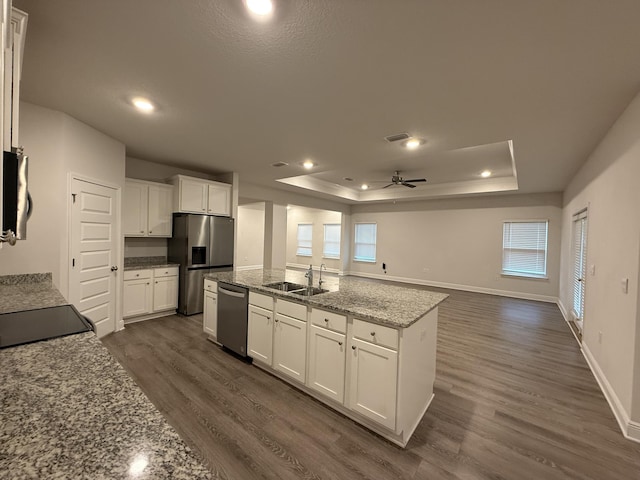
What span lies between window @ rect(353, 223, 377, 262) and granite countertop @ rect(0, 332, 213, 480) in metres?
8.87

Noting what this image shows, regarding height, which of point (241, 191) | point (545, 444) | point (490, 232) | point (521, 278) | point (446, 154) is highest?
point (446, 154)

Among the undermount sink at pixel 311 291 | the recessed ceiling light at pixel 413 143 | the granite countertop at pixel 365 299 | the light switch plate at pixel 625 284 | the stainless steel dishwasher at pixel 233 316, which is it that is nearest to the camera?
the granite countertop at pixel 365 299

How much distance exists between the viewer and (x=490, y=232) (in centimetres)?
729

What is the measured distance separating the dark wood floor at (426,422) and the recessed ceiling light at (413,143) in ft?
8.64

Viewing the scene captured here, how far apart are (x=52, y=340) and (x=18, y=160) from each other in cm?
83

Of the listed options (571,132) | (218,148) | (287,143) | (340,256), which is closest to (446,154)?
(571,132)

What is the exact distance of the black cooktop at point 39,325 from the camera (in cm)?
132

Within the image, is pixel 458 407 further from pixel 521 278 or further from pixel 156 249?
pixel 521 278

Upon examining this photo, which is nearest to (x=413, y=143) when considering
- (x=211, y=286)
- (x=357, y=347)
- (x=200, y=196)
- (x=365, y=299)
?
(x=365, y=299)

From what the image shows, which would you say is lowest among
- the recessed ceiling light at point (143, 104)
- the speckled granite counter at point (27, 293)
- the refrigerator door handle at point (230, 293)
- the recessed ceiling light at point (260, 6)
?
the refrigerator door handle at point (230, 293)

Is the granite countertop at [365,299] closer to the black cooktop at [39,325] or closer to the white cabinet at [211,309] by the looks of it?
the white cabinet at [211,309]

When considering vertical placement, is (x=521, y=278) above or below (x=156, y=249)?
below

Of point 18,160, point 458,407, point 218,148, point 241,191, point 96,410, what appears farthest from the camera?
point 241,191

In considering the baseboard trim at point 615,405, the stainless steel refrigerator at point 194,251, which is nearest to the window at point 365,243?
the stainless steel refrigerator at point 194,251
